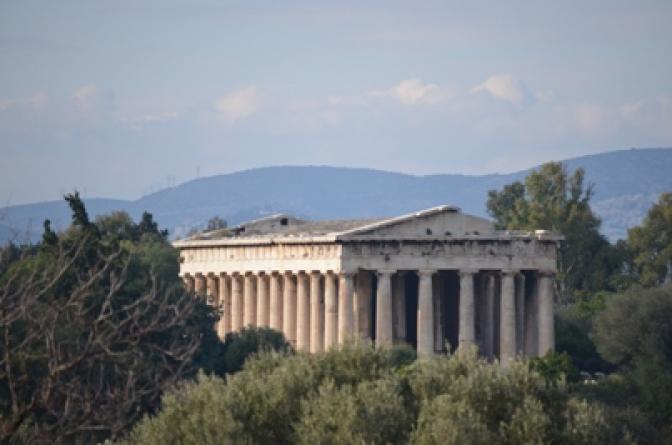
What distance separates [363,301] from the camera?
361 feet

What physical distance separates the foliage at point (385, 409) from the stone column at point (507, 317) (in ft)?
147

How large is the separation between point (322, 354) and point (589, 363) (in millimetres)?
49807

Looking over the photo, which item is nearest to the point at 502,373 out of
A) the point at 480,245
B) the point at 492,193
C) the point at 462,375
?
the point at 462,375

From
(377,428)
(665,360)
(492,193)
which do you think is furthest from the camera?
(492,193)

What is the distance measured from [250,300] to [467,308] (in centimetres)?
1145

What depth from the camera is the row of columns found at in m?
107

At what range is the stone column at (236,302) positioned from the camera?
4589 inches

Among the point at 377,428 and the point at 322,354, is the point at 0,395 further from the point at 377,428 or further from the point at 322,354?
the point at 377,428

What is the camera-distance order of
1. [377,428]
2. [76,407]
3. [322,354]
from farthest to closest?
[322,354] → [377,428] → [76,407]

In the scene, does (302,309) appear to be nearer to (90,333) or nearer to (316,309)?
(316,309)

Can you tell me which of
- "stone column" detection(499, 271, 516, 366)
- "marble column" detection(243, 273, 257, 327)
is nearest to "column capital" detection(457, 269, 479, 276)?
"stone column" detection(499, 271, 516, 366)

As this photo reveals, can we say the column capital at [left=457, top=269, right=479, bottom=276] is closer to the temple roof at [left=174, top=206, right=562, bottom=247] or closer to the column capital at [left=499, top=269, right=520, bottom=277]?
the column capital at [left=499, top=269, right=520, bottom=277]

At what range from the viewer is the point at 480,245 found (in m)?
109

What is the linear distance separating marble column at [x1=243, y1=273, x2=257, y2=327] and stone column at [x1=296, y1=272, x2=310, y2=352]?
14.7ft
